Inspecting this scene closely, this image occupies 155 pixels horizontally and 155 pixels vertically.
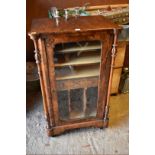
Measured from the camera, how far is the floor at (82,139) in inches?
61.6

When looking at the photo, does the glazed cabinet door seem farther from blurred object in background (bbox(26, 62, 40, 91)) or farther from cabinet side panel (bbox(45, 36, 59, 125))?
blurred object in background (bbox(26, 62, 40, 91))

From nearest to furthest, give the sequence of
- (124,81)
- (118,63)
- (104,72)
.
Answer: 1. (104,72)
2. (118,63)
3. (124,81)

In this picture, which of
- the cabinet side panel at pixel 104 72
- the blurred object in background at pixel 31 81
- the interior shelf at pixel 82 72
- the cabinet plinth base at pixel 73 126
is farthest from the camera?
the blurred object in background at pixel 31 81

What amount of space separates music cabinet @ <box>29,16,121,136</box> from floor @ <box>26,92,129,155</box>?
67mm

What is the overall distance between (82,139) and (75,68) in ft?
1.80

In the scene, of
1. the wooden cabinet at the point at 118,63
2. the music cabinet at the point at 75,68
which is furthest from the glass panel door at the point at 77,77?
the wooden cabinet at the point at 118,63

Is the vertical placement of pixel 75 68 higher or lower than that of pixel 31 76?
higher

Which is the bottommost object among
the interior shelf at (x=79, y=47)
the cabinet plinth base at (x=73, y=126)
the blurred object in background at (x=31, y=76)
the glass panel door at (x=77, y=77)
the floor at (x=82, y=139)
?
the floor at (x=82, y=139)

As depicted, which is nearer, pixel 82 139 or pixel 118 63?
pixel 82 139

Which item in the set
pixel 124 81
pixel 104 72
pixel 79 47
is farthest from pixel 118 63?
pixel 79 47

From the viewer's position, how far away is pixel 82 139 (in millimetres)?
1657

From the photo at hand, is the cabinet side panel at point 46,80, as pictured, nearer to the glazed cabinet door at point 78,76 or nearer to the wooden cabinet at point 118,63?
the glazed cabinet door at point 78,76

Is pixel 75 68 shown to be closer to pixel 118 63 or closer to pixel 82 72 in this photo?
pixel 82 72
